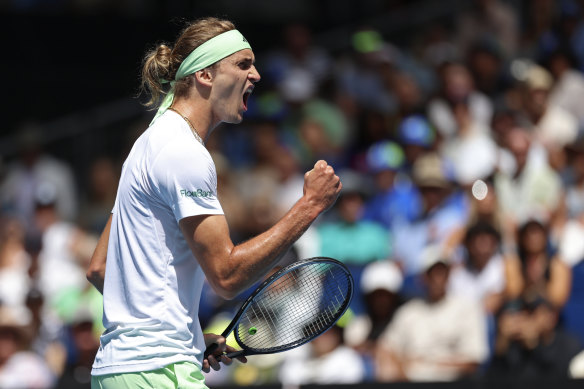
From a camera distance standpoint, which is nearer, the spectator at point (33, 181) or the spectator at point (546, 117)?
the spectator at point (546, 117)

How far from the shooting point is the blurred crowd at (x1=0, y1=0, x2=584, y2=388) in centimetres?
701

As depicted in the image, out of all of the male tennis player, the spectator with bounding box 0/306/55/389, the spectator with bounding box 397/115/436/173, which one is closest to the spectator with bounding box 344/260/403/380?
the spectator with bounding box 397/115/436/173

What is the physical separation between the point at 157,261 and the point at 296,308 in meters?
0.82

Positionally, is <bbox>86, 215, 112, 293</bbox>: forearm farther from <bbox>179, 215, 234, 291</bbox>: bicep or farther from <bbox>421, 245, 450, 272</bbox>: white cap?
<bbox>421, 245, 450, 272</bbox>: white cap

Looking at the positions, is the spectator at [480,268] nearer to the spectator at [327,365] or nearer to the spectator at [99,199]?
the spectator at [327,365]

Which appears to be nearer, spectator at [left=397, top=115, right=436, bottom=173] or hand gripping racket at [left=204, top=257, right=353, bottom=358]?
hand gripping racket at [left=204, top=257, right=353, bottom=358]

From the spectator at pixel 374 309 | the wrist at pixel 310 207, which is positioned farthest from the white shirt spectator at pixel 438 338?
the wrist at pixel 310 207

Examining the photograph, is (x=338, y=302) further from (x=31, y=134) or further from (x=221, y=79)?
(x=31, y=134)

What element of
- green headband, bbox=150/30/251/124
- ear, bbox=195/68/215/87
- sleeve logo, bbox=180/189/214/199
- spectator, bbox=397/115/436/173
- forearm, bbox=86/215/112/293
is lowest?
spectator, bbox=397/115/436/173

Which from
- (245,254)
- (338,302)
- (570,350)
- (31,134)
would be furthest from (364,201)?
(245,254)

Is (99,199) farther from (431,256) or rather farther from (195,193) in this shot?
(195,193)

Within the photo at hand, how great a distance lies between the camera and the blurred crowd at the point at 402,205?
7.01 metres

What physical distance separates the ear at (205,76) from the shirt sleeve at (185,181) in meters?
0.29

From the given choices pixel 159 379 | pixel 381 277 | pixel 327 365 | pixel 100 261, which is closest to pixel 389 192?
pixel 381 277
